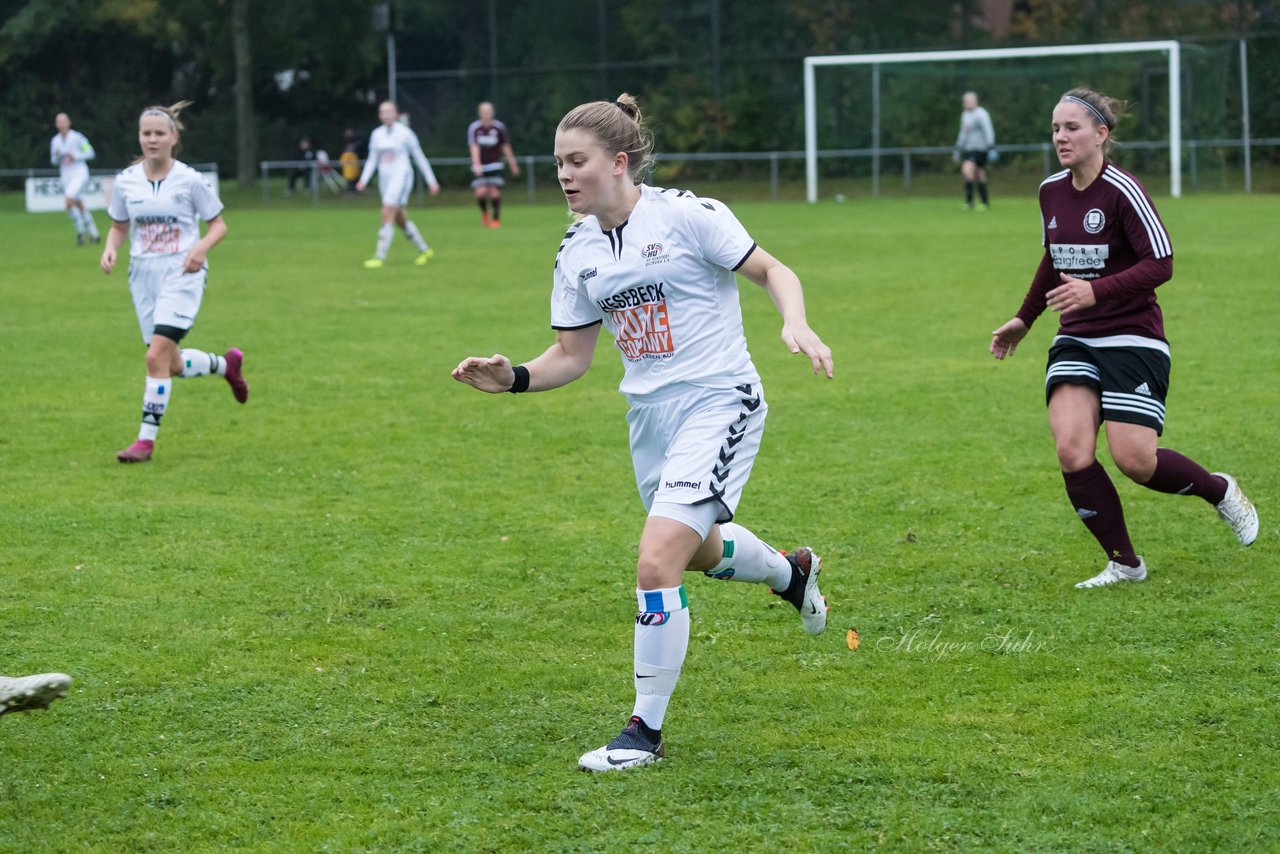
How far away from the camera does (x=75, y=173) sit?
85.3ft

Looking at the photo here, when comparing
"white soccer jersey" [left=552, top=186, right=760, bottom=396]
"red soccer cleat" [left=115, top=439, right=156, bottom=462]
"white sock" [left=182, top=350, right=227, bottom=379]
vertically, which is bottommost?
"red soccer cleat" [left=115, top=439, right=156, bottom=462]

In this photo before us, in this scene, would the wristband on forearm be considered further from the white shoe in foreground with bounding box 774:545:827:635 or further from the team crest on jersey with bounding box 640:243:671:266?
the white shoe in foreground with bounding box 774:545:827:635

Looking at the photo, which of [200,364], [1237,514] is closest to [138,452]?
Result: [200,364]

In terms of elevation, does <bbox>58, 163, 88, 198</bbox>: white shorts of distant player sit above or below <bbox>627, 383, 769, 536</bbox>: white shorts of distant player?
above

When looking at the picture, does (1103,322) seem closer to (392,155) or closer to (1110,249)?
(1110,249)

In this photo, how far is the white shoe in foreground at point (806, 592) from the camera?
534cm

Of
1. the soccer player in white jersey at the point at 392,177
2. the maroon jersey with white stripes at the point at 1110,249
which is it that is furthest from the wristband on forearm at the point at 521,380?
the soccer player in white jersey at the point at 392,177

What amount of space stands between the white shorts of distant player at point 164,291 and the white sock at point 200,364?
0.44m

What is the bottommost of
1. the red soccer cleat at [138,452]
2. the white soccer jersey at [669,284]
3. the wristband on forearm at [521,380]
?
the red soccer cleat at [138,452]

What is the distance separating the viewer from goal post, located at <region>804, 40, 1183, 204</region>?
2962cm

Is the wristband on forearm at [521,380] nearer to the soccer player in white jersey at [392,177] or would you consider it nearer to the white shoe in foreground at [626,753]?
the white shoe in foreground at [626,753]

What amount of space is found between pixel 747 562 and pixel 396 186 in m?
17.0

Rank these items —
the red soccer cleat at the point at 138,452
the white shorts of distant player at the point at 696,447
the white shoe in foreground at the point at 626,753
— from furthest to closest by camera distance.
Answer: the red soccer cleat at the point at 138,452 < the white shorts of distant player at the point at 696,447 < the white shoe in foreground at the point at 626,753

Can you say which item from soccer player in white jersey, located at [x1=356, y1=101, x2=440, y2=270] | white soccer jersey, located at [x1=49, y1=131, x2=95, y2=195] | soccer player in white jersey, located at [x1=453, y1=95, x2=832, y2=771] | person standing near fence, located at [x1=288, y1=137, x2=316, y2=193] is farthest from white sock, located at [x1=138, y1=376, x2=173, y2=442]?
person standing near fence, located at [x1=288, y1=137, x2=316, y2=193]
